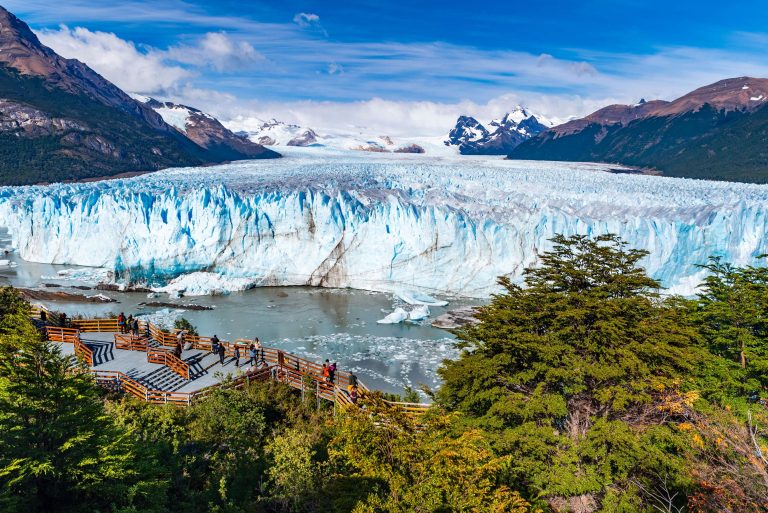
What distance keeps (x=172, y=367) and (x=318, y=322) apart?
8375 millimetres

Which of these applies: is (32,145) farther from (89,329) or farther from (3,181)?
(89,329)

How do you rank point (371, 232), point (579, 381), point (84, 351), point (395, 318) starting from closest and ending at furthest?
1. point (579, 381)
2. point (84, 351)
3. point (395, 318)
4. point (371, 232)

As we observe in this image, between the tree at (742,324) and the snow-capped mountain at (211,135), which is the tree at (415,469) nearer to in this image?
the tree at (742,324)

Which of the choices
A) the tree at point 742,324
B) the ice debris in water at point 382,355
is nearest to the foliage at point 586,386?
the tree at point 742,324

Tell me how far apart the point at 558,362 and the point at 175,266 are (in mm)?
20164

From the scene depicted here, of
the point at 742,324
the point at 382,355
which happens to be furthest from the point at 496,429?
the point at 382,355

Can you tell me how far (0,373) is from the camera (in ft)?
21.4

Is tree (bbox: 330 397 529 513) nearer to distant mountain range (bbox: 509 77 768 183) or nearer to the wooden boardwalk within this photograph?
the wooden boardwalk

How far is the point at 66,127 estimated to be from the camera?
73.3 metres

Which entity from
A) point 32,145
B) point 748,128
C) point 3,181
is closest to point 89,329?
point 3,181

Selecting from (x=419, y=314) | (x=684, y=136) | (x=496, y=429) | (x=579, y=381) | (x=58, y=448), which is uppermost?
(x=684, y=136)

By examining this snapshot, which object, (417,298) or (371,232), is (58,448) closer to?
(417,298)

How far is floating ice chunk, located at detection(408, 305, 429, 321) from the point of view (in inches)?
796

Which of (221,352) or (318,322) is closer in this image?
(221,352)
